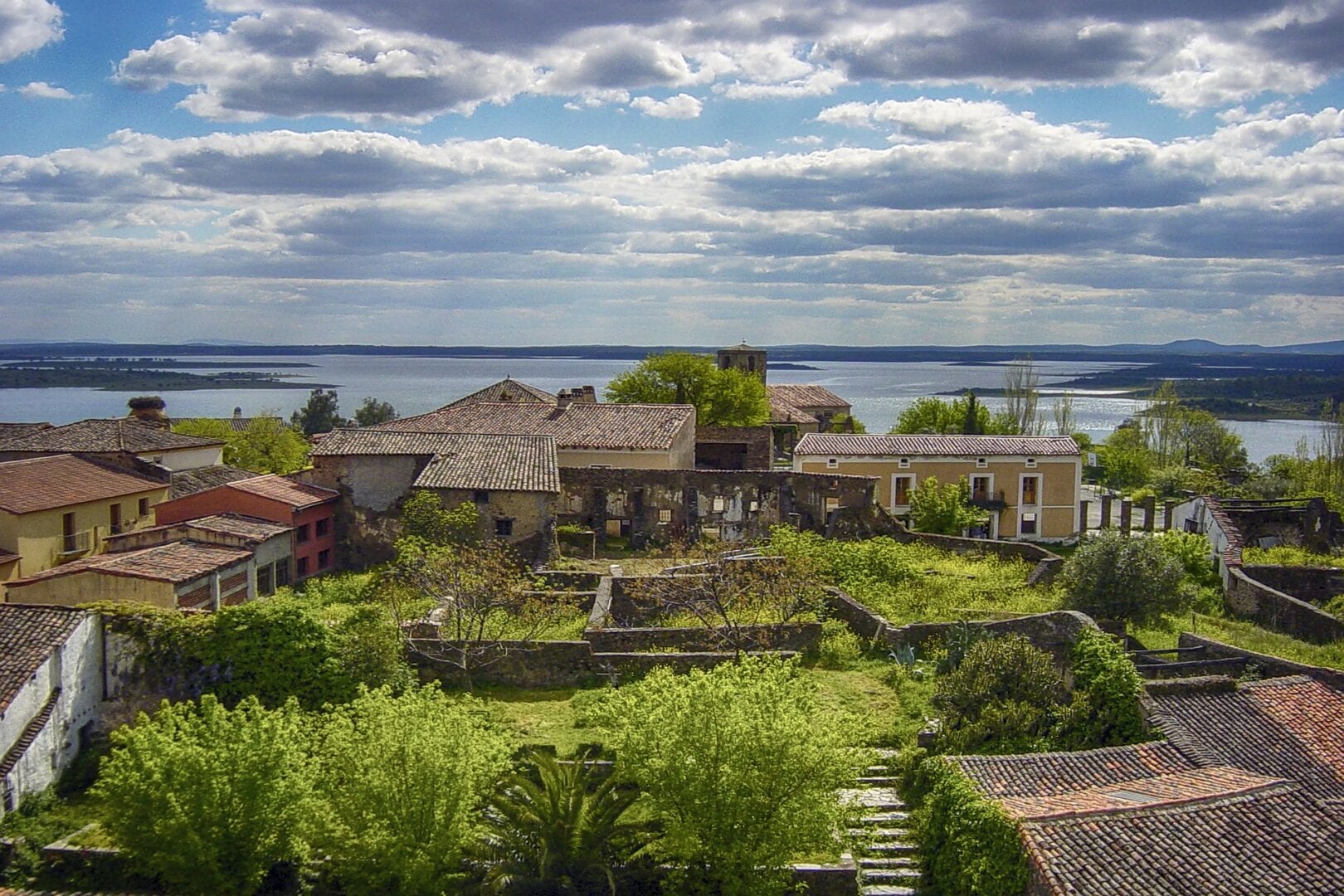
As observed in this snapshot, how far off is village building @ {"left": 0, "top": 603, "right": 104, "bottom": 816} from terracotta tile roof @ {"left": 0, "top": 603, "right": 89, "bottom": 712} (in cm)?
1

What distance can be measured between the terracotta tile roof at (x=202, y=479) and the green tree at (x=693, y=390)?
29483 mm

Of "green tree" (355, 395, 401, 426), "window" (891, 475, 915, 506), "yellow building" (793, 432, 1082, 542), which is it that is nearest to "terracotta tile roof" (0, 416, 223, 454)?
"yellow building" (793, 432, 1082, 542)

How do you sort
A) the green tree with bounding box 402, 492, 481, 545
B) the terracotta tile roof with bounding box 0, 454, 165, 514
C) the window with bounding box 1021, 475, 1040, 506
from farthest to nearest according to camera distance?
the window with bounding box 1021, 475, 1040, 506 < the green tree with bounding box 402, 492, 481, 545 < the terracotta tile roof with bounding box 0, 454, 165, 514

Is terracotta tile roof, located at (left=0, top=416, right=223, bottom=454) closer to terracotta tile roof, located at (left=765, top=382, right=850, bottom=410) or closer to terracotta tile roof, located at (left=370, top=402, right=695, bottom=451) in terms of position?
terracotta tile roof, located at (left=370, top=402, right=695, bottom=451)

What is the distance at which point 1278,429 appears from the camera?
492 ft

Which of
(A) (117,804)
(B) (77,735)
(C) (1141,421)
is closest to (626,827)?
(A) (117,804)

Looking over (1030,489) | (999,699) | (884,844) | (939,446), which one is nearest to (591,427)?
(939,446)

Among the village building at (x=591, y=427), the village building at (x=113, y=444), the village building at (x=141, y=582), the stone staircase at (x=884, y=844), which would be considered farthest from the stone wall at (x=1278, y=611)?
the village building at (x=113, y=444)

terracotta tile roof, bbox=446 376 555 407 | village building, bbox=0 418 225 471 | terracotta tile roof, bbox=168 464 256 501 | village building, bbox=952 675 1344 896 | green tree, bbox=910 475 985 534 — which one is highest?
terracotta tile roof, bbox=446 376 555 407

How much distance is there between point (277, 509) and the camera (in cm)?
3556

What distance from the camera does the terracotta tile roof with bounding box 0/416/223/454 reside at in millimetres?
42656

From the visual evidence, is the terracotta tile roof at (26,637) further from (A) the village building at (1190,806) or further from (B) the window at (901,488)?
(B) the window at (901,488)

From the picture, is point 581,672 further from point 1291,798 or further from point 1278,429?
point 1278,429

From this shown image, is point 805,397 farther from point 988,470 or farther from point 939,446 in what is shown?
point 988,470
